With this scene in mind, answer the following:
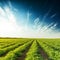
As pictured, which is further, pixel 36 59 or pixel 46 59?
pixel 46 59

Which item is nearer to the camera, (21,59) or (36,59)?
(36,59)

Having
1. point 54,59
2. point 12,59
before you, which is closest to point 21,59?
point 12,59

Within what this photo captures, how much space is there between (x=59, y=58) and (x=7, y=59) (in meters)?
3.40

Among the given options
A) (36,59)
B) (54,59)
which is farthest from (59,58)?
(36,59)

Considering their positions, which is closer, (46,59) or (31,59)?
(31,59)

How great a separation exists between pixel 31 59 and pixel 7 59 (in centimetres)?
155

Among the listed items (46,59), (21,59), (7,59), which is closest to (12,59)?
(7,59)

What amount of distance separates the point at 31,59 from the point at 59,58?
75.1 inches

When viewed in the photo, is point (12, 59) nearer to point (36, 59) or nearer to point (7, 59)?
point (7, 59)

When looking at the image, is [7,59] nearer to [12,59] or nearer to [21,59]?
[12,59]

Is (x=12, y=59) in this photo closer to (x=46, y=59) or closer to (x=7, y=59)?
(x=7, y=59)

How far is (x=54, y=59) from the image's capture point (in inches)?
456

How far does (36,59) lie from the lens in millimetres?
11188

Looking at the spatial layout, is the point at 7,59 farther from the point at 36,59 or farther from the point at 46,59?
the point at 46,59
